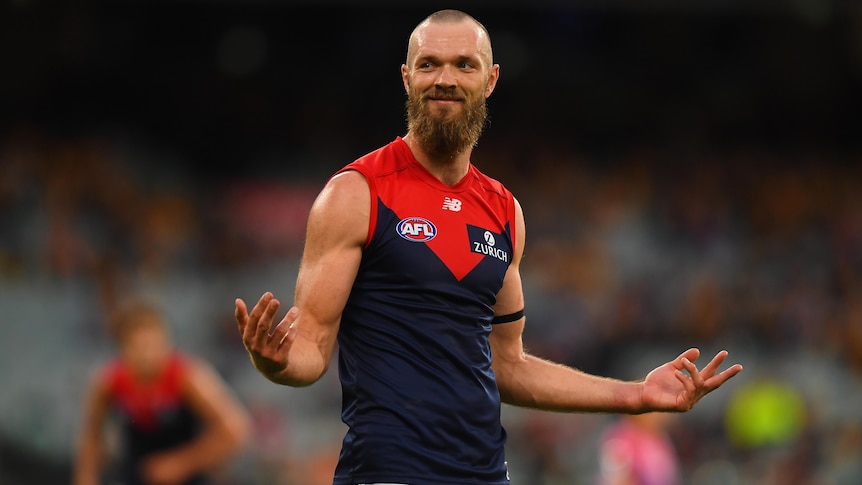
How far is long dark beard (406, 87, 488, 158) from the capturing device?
3.94 m

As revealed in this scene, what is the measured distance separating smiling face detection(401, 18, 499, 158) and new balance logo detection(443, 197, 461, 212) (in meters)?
0.17

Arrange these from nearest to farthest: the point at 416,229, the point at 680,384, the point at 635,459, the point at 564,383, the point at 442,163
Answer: the point at 416,229
the point at 442,163
the point at 680,384
the point at 564,383
the point at 635,459

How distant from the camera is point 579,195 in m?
15.5

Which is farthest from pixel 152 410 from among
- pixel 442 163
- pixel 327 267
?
pixel 327 267

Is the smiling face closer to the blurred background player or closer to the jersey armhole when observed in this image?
the jersey armhole

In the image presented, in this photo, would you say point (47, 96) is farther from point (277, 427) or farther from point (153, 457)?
point (153, 457)

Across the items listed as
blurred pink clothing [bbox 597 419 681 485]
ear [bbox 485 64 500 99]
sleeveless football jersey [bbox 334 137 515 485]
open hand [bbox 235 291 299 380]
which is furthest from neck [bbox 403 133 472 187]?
blurred pink clothing [bbox 597 419 681 485]

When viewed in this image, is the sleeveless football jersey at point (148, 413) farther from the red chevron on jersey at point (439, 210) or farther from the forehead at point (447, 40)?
the forehead at point (447, 40)

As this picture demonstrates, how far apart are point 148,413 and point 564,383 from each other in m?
4.14

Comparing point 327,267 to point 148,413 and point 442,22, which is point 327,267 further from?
point 148,413

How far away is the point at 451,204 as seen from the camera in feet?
13.0

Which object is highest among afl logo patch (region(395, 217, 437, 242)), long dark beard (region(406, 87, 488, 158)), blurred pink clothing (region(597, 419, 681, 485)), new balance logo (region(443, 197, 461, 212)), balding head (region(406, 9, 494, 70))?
balding head (region(406, 9, 494, 70))

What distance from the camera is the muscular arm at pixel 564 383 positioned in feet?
13.6

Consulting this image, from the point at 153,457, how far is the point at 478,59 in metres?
4.50
